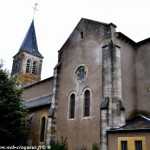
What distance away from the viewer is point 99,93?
17.5m

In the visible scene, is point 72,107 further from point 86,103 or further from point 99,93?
point 99,93

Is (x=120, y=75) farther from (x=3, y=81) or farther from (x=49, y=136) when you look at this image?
(x=3, y=81)

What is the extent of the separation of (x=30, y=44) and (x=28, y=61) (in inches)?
158

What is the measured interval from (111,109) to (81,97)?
363 centimetres

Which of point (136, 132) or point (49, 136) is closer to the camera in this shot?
point (136, 132)

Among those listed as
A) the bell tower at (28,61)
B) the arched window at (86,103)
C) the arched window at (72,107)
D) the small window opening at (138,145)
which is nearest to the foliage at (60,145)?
the arched window at (72,107)

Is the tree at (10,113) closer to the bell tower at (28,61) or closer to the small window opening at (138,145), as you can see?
the small window opening at (138,145)

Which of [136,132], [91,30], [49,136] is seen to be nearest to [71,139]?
[49,136]

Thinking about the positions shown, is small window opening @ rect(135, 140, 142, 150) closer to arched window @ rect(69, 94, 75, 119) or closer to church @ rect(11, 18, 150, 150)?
church @ rect(11, 18, 150, 150)

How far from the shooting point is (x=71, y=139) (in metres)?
18.4

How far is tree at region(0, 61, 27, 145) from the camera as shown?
19047 mm

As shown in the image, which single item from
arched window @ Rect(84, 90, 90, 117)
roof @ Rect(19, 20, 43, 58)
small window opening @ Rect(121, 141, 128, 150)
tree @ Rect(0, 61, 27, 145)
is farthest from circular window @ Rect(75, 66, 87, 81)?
roof @ Rect(19, 20, 43, 58)

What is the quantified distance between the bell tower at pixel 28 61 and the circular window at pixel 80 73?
85.8 ft

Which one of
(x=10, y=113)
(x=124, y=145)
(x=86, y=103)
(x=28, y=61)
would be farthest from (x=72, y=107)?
(x=28, y=61)
